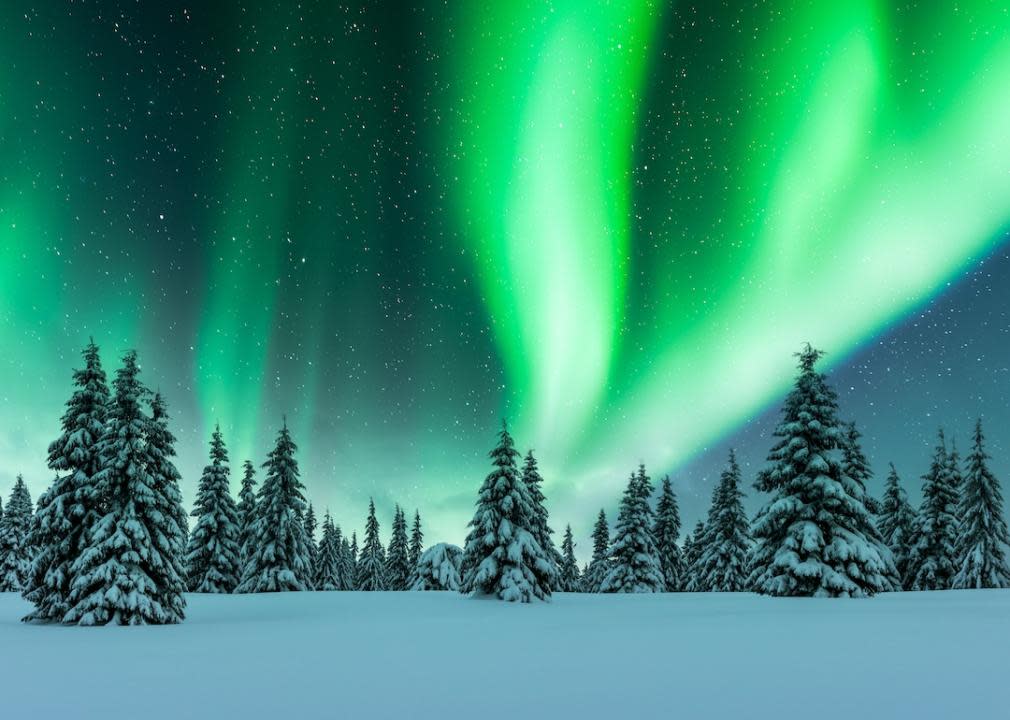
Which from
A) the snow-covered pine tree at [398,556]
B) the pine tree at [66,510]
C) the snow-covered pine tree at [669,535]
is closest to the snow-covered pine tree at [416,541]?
the snow-covered pine tree at [398,556]

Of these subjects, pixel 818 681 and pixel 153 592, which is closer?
pixel 818 681

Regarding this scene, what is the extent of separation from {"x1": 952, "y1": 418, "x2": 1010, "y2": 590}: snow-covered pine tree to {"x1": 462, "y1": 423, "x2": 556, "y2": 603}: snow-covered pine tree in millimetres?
34979

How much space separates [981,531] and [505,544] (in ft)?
129

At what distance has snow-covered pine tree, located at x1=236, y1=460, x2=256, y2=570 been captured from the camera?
2139 inches

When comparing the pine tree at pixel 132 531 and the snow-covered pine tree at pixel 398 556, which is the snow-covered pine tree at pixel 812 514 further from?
the snow-covered pine tree at pixel 398 556

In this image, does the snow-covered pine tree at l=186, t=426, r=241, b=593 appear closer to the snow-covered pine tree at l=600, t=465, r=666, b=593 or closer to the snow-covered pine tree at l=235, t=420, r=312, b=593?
the snow-covered pine tree at l=235, t=420, r=312, b=593

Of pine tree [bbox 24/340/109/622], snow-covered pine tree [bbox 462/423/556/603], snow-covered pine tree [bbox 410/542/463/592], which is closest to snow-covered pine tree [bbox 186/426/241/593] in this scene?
snow-covered pine tree [bbox 410/542/463/592]

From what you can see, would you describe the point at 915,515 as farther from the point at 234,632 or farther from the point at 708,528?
the point at 234,632

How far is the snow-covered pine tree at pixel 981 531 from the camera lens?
50.7 meters

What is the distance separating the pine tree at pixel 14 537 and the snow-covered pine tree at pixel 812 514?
62977 mm

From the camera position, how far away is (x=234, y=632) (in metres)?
18.7

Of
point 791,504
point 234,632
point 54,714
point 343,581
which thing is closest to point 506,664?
point 54,714

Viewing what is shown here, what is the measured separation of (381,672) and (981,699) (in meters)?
7.98

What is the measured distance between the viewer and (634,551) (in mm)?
58500
